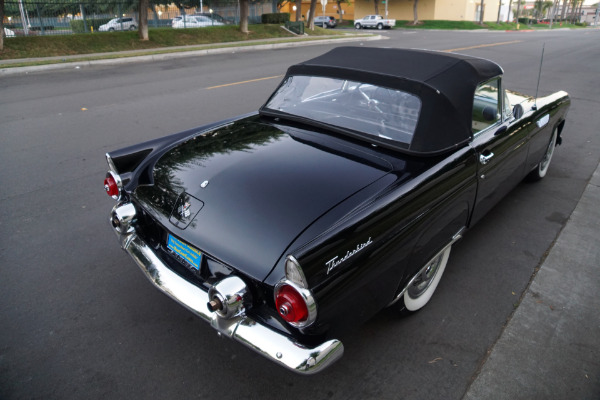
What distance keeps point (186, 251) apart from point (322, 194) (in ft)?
2.74

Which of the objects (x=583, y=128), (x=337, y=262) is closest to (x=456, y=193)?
(x=337, y=262)

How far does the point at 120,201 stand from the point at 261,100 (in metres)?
5.92

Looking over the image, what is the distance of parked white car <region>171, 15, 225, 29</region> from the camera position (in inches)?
974

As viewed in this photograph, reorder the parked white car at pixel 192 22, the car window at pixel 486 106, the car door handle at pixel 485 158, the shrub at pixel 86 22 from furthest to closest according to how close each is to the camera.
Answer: the parked white car at pixel 192 22 < the shrub at pixel 86 22 < the car window at pixel 486 106 < the car door handle at pixel 485 158

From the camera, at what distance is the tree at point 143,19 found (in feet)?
61.0

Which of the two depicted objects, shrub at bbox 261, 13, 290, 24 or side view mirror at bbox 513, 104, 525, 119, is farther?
shrub at bbox 261, 13, 290, 24

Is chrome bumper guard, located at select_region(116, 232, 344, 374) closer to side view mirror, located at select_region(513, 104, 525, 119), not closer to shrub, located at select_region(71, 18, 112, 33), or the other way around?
side view mirror, located at select_region(513, 104, 525, 119)

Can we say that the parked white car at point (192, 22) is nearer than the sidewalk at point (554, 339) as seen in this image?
No

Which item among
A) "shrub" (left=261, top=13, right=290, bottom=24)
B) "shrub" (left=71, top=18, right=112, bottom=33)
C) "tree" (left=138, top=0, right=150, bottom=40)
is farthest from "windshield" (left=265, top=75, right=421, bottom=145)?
"shrub" (left=261, top=13, right=290, bottom=24)

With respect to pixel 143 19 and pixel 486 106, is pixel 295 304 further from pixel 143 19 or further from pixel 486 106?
pixel 143 19

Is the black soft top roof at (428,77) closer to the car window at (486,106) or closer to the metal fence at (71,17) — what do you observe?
the car window at (486,106)

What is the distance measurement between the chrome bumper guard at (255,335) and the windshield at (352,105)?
4.91ft

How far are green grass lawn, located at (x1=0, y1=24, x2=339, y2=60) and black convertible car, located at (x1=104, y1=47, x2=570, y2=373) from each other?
51.5ft

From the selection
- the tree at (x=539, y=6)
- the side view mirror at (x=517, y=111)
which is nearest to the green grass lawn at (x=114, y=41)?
the side view mirror at (x=517, y=111)
